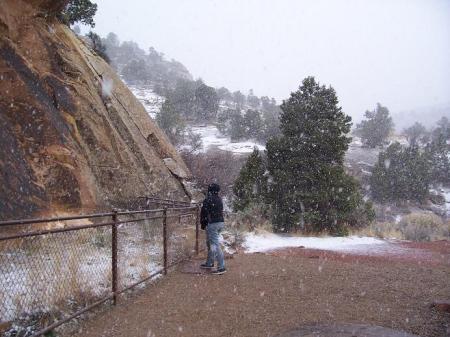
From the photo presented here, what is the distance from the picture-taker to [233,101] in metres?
94.9

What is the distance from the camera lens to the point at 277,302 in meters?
6.95

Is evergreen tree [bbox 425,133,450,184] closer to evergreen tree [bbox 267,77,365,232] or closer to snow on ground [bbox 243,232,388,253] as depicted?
evergreen tree [bbox 267,77,365,232]

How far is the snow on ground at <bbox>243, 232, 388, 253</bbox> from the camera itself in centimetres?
1531

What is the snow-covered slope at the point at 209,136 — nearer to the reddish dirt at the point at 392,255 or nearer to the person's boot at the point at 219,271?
the reddish dirt at the point at 392,255

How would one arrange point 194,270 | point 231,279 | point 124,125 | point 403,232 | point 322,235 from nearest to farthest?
point 231,279
point 194,270
point 124,125
point 322,235
point 403,232

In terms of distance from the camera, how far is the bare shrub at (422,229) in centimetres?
2058

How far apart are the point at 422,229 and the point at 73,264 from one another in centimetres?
1930

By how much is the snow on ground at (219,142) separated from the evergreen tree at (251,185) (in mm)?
24438

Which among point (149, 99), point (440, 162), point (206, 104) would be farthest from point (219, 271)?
point (149, 99)

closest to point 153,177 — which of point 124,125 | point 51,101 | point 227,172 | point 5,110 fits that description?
point 124,125

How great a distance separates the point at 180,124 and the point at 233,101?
51.7m

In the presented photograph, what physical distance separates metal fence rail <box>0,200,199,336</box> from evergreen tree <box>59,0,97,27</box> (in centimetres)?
1028

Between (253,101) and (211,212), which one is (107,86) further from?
(253,101)

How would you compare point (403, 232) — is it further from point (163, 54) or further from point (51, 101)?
point (163, 54)
